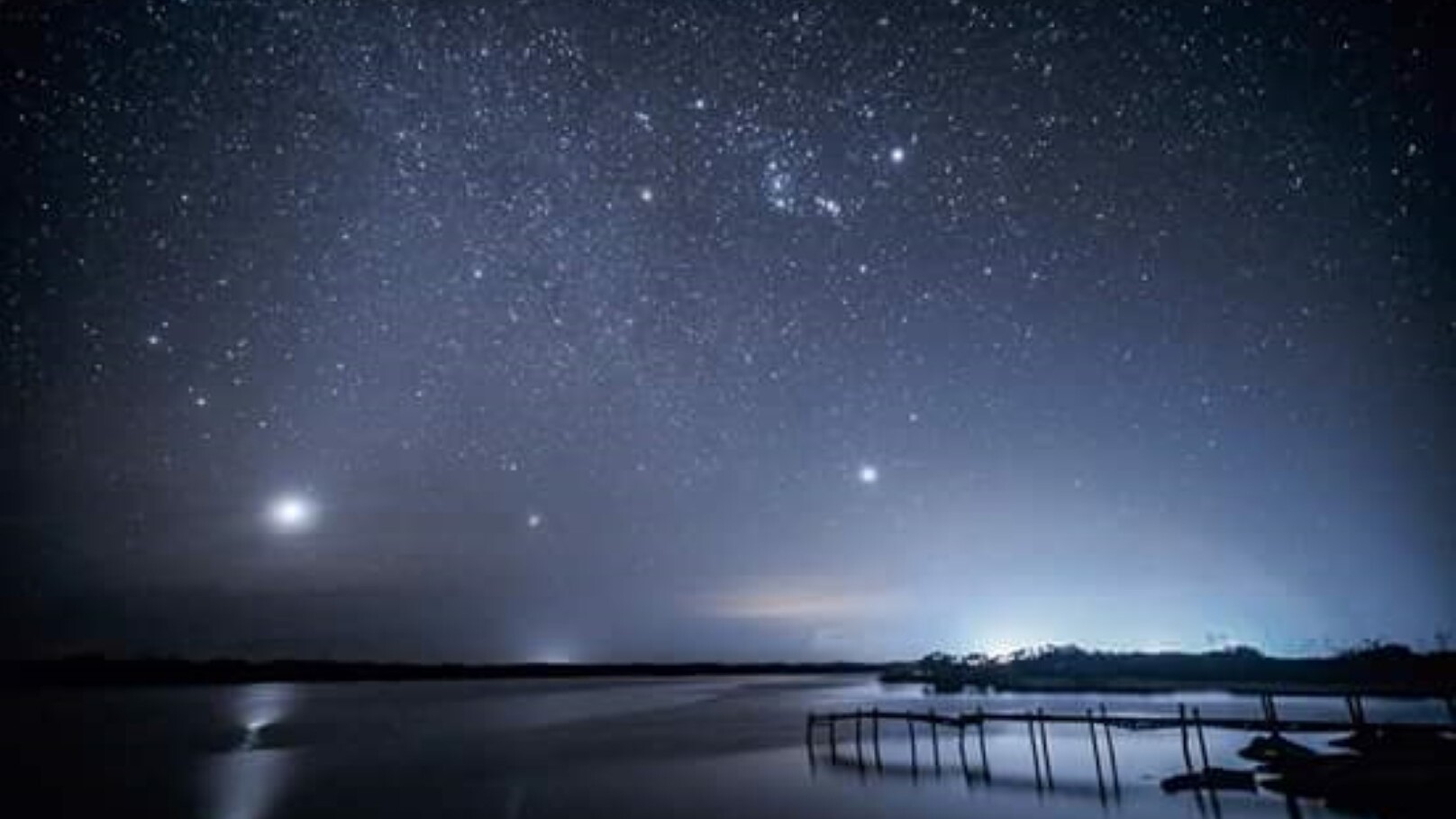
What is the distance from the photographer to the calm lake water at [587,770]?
29188 mm

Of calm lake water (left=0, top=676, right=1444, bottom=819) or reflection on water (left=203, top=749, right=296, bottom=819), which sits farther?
reflection on water (left=203, top=749, right=296, bottom=819)

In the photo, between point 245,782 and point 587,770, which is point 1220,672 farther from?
point 245,782

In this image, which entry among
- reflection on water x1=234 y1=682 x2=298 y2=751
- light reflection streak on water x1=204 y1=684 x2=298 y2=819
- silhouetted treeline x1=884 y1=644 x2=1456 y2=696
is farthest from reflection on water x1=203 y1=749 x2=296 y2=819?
silhouetted treeline x1=884 y1=644 x2=1456 y2=696

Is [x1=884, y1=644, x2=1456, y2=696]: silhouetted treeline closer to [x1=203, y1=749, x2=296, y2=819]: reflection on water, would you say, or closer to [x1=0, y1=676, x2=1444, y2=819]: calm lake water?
[x1=0, y1=676, x2=1444, y2=819]: calm lake water

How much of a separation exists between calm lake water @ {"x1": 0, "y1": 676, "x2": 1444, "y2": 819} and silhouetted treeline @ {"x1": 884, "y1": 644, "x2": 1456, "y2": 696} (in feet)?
38.3

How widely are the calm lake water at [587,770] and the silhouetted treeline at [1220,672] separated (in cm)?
1167

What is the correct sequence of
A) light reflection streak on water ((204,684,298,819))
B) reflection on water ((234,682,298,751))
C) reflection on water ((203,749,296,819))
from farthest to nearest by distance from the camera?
1. reflection on water ((234,682,298,751))
2. light reflection streak on water ((204,684,298,819))
3. reflection on water ((203,749,296,819))

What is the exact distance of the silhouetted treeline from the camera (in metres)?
75.5

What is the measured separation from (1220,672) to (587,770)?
307 feet

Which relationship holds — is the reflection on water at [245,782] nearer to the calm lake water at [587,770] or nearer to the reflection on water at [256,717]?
the calm lake water at [587,770]

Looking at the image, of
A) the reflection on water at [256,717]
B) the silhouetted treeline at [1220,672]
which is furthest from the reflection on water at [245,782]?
the silhouetted treeline at [1220,672]

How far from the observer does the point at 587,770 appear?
135 ft

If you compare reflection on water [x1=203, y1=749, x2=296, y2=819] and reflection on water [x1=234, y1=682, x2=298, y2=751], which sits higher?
reflection on water [x1=203, y1=749, x2=296, y2=819]

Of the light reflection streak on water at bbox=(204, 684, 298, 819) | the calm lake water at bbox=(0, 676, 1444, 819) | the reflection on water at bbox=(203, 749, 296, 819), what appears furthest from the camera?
the light reflection streak on water at bbox=(204, 684, 298, 819)
